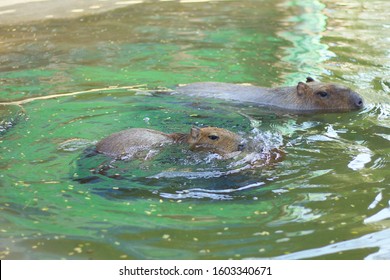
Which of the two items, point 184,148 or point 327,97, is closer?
point 184,148

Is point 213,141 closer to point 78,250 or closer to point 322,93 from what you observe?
point 78,250

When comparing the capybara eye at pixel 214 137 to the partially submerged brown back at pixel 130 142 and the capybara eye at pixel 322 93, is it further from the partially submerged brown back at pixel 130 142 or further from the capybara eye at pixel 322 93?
the capybara eye at pixel 322 93

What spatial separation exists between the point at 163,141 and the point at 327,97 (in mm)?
3063

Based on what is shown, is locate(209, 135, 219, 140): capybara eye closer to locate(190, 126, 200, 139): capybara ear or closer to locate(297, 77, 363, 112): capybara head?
locate(190, 126, 200, 139): capybara ear

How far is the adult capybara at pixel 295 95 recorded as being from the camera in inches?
350

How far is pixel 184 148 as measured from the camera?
676cm

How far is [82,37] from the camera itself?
→ 1288cm

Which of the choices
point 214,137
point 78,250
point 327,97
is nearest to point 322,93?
point 327,97

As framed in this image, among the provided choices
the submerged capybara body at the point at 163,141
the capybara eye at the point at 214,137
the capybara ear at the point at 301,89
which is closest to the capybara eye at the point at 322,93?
the capybara ear at the point at 301,89

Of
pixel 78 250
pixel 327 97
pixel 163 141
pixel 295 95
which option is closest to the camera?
pixel 78 250

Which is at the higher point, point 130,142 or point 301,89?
point 130,142

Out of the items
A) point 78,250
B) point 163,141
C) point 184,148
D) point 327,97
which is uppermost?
point 78,250

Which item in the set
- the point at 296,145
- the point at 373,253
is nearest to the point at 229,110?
the point at 296,145

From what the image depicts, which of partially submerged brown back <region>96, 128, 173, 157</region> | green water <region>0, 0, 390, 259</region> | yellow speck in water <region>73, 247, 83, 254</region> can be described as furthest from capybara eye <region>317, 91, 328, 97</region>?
yellow speck in water <region>73, 247, 83, 254</region>
